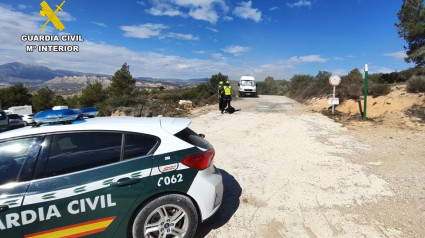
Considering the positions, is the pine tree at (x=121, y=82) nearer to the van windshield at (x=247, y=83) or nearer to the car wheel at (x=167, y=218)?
the van windshield at (x=247, y=83)

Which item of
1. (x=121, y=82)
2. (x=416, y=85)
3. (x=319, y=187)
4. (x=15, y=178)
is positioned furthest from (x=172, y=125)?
(x=121, y=82)

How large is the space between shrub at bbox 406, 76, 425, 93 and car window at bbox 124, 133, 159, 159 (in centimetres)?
1249

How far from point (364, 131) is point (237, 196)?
272 inches

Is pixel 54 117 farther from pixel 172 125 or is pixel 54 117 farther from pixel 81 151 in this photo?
pixel 172 125

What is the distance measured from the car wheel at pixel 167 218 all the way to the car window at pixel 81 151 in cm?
66

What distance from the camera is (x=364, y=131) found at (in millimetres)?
8539

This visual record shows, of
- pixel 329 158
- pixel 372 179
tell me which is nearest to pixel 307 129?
pixel 329 158

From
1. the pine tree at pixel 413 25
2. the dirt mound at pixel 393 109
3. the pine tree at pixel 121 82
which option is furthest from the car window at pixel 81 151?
the pine tree at pixel 121 82

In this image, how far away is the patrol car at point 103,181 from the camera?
216 cm

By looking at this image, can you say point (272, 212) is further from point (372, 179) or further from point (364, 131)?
point (364, 131)

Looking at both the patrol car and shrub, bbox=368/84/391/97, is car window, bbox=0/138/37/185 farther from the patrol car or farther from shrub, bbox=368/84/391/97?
shrub, bbox=368/84/391/97

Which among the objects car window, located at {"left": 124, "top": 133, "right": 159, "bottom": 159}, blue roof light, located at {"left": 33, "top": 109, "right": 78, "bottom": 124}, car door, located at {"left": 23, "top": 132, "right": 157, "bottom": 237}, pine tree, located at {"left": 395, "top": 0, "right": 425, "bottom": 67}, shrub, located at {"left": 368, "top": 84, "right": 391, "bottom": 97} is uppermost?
pine tree, located at {"left": 395, "top": 0, "right": 425, "bottom": 67}

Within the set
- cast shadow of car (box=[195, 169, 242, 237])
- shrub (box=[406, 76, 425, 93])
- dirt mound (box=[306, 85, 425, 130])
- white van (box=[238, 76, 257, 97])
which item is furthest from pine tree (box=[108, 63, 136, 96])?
cast shadow of car (box=[195, 169, 242, 237])

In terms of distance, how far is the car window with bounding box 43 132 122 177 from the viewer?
7.63 feet
